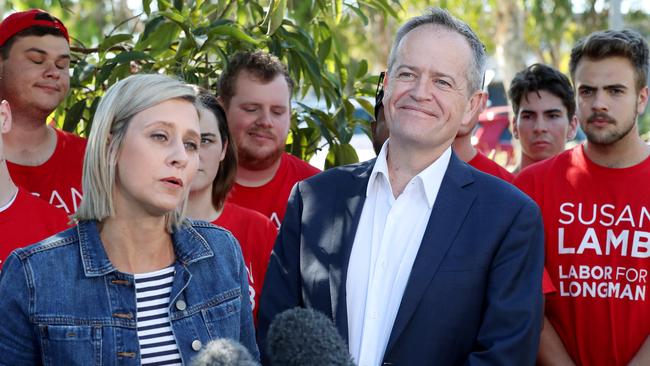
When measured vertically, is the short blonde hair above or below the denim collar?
above

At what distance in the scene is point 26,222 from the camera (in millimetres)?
3611

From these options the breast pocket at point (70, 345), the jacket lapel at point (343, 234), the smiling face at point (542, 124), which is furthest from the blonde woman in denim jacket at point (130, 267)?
the smiling face at point (542, 124)

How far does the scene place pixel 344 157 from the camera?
5.55 metres

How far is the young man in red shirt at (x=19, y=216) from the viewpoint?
3.55 meters

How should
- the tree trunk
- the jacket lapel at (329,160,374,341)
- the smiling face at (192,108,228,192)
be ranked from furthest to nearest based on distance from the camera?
the tree trunk
the smiling face at (192,108,228,192)
the jacket lapel at (329,160,374,341)

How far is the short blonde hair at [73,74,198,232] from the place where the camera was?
271 cm

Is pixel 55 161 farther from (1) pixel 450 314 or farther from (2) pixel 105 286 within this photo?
(1) pixel 450 314

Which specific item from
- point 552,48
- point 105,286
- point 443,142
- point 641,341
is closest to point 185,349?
point 105,286

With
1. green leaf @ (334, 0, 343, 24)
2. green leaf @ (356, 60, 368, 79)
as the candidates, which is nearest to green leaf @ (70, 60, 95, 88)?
Answer: green leaf @ (334, 0, 343, 24)

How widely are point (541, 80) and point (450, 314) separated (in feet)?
10.6

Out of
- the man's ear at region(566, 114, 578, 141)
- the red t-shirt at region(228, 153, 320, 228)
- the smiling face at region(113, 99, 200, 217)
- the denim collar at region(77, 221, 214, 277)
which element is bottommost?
the denim collar at region(77, 221, 214, 277)

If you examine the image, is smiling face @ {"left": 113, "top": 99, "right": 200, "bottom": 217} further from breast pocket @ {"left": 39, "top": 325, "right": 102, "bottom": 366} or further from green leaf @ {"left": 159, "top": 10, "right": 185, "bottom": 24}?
green leaf @ {"left": 159, "top": 10, "right": 185, "bottom": 24}

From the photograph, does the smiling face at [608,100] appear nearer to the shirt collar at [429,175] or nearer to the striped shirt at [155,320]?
the shirt collar at [429,175]

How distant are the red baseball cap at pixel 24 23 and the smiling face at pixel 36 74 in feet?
0.17
